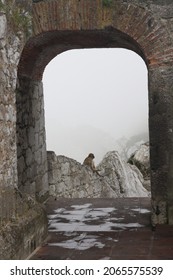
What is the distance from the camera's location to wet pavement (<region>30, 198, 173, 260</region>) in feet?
17.1

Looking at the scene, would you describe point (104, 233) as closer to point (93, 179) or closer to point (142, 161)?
point (93, 179)

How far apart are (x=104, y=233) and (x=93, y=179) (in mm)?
4119

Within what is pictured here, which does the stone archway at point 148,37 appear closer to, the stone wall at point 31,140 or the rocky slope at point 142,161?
the stone wall at point 31,140

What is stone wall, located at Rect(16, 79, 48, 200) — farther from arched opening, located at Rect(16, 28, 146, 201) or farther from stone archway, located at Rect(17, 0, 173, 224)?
stone archway, located at Rect(17, 0, 173, 224)

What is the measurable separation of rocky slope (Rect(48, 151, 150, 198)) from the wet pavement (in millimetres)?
987

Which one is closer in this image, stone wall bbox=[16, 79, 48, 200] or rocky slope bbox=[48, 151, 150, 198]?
stone wall bbox=[16, 79, 48, 200]

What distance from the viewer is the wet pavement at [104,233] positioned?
5199 millimetres

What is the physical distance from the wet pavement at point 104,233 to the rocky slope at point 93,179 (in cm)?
99

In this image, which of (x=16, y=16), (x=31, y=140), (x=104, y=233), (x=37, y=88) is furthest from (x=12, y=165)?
(x=37, y=88)

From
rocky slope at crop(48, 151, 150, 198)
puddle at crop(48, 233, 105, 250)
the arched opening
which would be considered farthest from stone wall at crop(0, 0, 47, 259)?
rocky slope at crop(48, 151, 150, 198)

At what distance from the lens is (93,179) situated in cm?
1029

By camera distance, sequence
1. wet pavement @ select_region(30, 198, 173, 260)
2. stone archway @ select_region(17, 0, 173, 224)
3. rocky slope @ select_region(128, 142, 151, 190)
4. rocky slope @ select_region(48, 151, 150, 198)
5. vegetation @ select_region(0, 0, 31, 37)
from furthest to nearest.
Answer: rocky slope @ select_region(128, 142, 151, 190) → rocky slope @ select_region(48, 151, 150, 198) → stone archway @ select_region(17, 0, 173, 224) → vegetation @ select_region(0, 0, 31, 37) → wet pavement @ select_region(30, 198, 173, 260)

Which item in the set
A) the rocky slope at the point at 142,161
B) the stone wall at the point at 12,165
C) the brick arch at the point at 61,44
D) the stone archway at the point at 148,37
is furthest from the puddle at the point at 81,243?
the rocky slope at the point at 142,161

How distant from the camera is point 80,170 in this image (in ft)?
32.5
